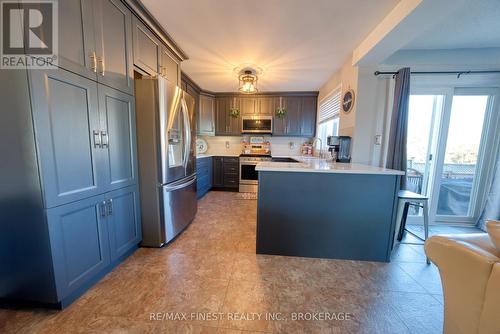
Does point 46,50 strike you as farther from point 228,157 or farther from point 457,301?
point 228,157

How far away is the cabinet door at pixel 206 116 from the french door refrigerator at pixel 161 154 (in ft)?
6.56

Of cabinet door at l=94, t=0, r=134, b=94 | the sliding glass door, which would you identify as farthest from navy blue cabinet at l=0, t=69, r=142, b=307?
the sliding glass door

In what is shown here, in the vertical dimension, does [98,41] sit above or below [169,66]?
below

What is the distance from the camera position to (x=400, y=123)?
2232 mm

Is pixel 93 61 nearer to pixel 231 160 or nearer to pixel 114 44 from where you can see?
pixel 114 44

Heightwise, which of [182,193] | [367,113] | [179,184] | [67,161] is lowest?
[182,193]

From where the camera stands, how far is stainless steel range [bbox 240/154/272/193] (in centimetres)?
430

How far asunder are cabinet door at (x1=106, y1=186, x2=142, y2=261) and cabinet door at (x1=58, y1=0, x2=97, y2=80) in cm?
96

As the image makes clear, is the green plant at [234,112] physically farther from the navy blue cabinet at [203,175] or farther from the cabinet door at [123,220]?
the cabinet door at [123,220]

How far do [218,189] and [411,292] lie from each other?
3.82 m

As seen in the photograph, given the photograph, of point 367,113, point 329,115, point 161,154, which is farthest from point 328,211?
point 329,115

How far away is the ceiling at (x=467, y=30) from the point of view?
161 centimetres

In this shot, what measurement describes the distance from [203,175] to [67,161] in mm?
2820

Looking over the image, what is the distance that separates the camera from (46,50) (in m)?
1.08
